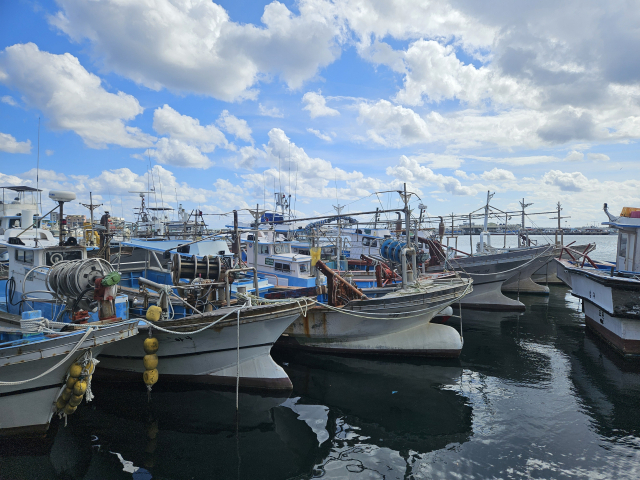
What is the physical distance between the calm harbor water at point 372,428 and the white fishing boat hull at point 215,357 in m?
0.41

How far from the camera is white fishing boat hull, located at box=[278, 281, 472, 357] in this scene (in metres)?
12.5

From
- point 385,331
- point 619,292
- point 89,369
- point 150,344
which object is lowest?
point 385,331

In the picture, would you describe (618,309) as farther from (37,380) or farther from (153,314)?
(37,380)

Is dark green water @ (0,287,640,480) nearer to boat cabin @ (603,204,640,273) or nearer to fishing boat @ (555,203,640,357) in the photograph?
fishing boat @ (555,203,640,357)

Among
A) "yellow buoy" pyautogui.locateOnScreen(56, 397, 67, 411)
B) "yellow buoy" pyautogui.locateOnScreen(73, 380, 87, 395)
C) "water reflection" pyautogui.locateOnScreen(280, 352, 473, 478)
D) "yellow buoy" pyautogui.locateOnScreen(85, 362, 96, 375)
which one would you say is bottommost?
"water reflection" pyautogui.locateOnScreen(280, 352, 473, 478)

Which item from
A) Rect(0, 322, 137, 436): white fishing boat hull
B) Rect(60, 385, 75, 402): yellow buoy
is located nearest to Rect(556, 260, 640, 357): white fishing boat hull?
Rect(0, 322, 137, 436): white fishing boat hull

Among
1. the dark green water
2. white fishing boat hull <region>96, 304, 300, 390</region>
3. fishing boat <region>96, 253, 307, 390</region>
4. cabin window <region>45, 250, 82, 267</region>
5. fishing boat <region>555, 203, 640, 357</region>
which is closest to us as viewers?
the dark green water

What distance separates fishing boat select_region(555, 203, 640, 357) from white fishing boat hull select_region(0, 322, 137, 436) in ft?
50.3

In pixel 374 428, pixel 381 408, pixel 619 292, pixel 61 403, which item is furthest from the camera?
pixel 619 292

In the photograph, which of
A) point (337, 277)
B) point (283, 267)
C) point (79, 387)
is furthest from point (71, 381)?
point (283, 267)

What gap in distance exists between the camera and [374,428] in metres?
8.37

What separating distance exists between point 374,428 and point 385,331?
4935 mm

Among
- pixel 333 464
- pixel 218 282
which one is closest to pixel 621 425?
pixel 333 464

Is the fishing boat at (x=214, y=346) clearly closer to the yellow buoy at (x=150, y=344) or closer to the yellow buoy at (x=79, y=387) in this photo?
the yellow buoy at (x=150, y=344)
